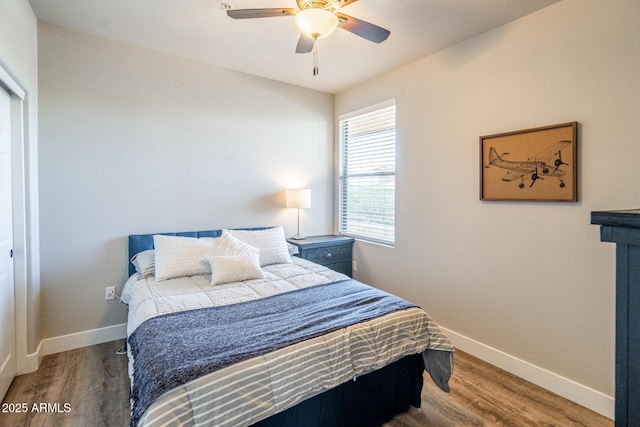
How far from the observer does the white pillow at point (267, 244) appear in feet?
9.91

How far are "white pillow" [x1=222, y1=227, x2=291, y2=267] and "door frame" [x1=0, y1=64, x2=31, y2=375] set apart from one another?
4.68ft

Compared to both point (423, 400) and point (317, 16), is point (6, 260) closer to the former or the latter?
point (317, 16)

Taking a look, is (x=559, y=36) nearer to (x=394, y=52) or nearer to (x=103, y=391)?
(x=394, y=52)

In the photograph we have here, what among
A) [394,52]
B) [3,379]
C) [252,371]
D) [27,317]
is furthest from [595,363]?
[27,317]

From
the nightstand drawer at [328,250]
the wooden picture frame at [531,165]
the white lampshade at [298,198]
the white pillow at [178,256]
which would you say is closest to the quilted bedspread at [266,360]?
the white pillow at [178,256]

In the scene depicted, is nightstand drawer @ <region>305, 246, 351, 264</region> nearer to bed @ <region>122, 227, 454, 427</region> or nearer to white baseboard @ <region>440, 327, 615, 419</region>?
bed @ <region>122, 227, 454, 427</region>

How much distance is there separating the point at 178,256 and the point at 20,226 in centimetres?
107

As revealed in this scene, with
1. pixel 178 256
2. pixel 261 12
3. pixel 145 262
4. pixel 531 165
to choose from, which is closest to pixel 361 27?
pixel 261 12

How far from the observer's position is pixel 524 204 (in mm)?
2410

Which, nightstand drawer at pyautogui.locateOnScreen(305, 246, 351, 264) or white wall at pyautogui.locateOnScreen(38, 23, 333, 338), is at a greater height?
white wall at pyautogui.locateOnScreen(38, 23, 333, 338)

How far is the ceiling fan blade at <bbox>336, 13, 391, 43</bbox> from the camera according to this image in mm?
1848

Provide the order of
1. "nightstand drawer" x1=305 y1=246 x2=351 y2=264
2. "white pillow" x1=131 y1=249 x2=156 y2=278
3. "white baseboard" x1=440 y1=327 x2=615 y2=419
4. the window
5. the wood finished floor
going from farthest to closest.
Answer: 1. "nightstand drawer" x1=305 y1=246 x2=351 y2=264
2. the window
3. "white pillow" x1=131 y1=249 x2=156 y2=278
4. "white baseboard" x1=440 y1=327 x2=615 y2=419
5. the wood finished floor

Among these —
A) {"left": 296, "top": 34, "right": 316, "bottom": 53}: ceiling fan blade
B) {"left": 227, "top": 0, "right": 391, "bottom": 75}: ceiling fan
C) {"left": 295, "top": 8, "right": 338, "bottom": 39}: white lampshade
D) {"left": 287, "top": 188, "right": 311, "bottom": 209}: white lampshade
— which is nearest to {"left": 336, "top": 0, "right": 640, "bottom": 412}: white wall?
{"left": 287, "top": 188, "right": 311, "bottom": 209}: white lampshade

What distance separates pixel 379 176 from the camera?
367cm
